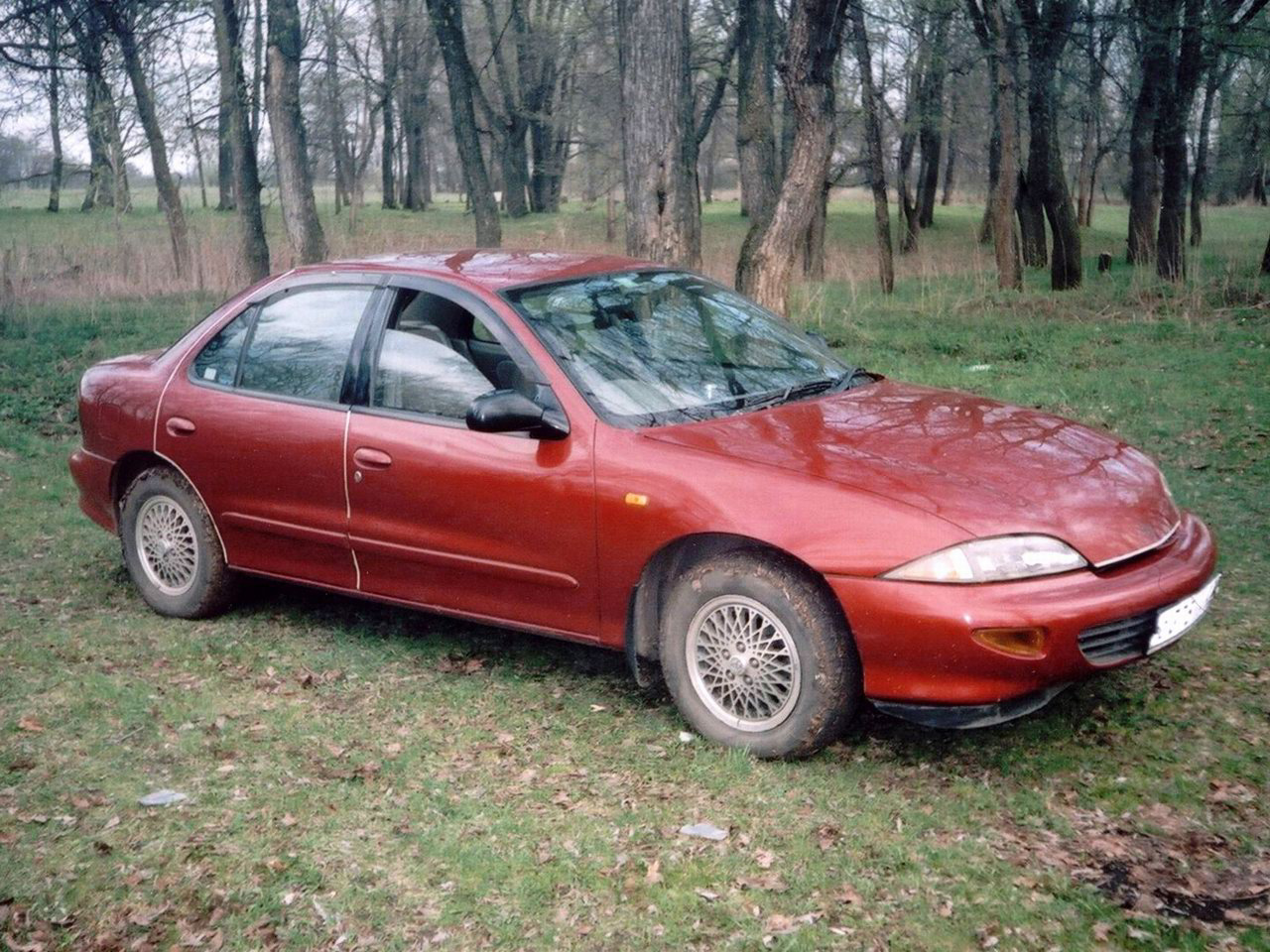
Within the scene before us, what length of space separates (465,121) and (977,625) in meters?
21.0

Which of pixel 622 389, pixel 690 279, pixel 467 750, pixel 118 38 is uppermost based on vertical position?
pixel 118 38

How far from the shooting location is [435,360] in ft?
18.1

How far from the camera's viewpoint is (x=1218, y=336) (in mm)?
13742

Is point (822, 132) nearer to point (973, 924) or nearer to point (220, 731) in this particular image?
point (220, 731)

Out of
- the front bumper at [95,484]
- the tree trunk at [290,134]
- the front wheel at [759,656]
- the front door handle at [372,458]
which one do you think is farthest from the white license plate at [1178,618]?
the tree trunk at [290,134]

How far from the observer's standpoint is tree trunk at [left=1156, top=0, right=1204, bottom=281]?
68.4ft

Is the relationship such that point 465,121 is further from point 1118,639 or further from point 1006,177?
Result: point 1118,639

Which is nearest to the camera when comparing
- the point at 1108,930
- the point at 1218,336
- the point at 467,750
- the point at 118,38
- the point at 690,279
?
the point at 1108,930

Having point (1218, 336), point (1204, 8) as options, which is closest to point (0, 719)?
point (1218, 336)

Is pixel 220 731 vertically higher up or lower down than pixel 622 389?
lower down

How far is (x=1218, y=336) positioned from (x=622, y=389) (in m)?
10.6

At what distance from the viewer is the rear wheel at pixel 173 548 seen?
6.29 m

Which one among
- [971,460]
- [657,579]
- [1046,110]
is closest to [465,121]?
[1046,110]

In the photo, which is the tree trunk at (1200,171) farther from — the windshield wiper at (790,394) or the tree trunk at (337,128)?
the windshield wiper at (790,394)
